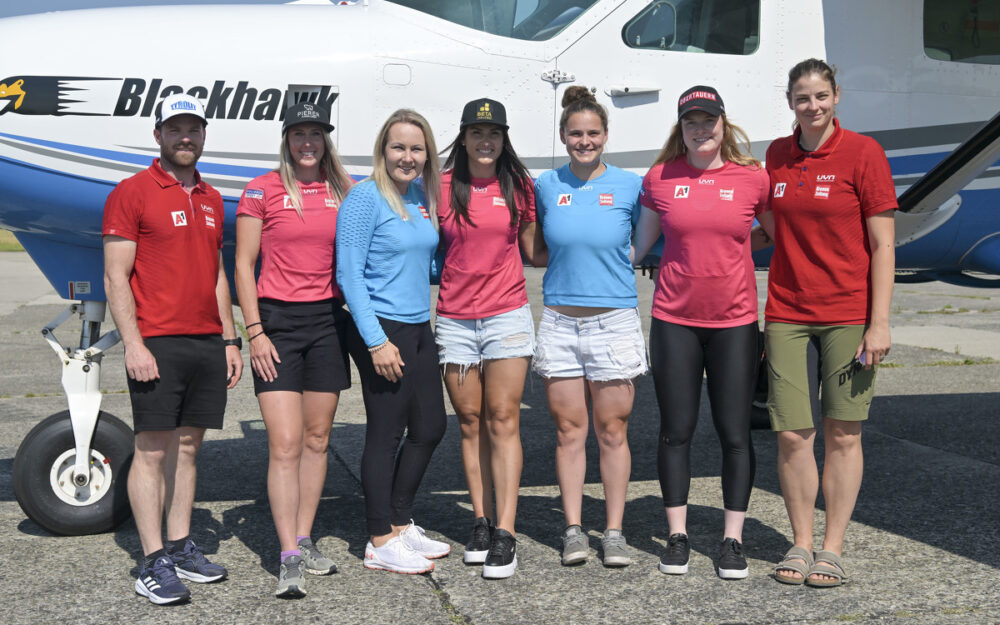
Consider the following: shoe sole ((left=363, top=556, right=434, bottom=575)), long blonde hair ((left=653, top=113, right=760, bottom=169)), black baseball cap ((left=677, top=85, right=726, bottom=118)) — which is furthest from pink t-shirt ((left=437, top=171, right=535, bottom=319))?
shoe sole ((left=363, top=556, right=434, bottom=575))

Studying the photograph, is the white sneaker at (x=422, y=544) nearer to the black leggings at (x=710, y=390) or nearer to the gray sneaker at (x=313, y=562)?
the gray sneaker at (x=313, y=562)

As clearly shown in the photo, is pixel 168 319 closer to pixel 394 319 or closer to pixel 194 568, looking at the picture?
pixel 394 319

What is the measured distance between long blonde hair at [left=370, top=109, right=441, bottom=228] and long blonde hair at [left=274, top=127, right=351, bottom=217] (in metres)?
0.15

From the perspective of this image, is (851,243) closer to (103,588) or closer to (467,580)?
(467,580)

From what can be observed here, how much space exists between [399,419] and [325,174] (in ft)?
3.55

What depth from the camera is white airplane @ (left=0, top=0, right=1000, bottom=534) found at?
14.8 ft

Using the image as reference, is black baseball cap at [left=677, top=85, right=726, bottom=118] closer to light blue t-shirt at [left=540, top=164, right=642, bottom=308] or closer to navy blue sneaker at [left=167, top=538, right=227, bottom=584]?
light blue t-shirt at [left=540, top=164, right=642, bottom=308]

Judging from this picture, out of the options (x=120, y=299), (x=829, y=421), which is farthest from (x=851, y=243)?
(x=120, y=299)

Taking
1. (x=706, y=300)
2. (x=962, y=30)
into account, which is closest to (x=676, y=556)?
(x=706, y=300)

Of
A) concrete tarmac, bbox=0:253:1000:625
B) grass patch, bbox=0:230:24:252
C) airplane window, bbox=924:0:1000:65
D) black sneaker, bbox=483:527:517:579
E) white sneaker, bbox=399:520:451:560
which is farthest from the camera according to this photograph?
grass patch, bbox=0:230:24:252

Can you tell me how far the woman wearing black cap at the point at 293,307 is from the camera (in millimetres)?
3930

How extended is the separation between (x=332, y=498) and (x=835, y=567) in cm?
265

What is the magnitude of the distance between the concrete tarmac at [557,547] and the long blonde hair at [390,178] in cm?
154

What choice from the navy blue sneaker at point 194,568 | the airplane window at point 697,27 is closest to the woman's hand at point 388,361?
the navy blue sneaker at point 194,568
